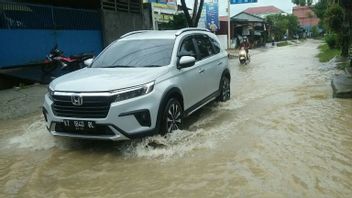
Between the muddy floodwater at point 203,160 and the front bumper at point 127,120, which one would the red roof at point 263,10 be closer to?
the muddy floodwater at point 203,160

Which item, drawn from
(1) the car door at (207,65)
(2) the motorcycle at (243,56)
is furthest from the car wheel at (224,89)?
(2) the motorcycle at (243,56)

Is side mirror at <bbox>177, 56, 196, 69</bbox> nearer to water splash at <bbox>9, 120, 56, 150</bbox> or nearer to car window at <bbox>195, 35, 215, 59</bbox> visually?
car window at <bbox>195, 35, 215, 59</bbox>

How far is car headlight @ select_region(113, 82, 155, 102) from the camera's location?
208 inches

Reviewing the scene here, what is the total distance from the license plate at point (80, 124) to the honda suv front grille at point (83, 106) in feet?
0.27

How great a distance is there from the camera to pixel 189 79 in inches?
266

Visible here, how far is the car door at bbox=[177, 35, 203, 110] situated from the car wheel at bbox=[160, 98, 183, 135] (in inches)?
14.0

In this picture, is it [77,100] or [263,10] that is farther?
[263,10]

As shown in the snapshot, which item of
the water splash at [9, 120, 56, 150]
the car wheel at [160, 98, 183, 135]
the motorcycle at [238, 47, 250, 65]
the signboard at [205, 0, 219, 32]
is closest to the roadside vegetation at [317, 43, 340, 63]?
the motorcycle at [238, 47, 250, 65]

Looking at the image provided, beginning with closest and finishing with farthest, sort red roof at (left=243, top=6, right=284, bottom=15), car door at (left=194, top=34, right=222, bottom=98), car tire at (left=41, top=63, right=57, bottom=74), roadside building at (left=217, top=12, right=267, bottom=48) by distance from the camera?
car door at (left=194, top=34, right=222, bottom=98)
car tire at (left=41, top=63, right=57, bottom=74)
roadside building at (left=217, top=12, right=267, bottom=48)
red roof at (left=243, top=6, right=284, bottom=15)

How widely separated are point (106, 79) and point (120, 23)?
43.3 ft

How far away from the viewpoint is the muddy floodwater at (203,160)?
4527 mm

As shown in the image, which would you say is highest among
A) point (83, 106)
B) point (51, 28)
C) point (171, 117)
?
point (51, 28)

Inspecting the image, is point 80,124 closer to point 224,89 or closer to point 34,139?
point 34,139

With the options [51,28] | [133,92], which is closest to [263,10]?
[51,28]
